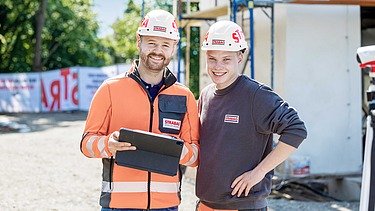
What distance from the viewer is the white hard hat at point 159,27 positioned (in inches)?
125

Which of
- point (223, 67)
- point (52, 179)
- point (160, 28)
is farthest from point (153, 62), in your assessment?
point (52, 179)

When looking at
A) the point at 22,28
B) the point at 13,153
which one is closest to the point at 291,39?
the point at 13,153

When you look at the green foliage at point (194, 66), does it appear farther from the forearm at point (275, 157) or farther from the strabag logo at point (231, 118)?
the forearm at point (275, 157)

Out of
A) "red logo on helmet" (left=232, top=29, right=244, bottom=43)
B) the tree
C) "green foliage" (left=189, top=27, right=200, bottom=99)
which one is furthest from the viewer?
the tree

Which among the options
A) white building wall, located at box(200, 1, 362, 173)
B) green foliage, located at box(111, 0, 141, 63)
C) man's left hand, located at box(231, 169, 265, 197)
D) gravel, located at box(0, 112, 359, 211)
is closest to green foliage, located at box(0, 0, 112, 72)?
green foliage, located at box(111, 0, 141, 63)

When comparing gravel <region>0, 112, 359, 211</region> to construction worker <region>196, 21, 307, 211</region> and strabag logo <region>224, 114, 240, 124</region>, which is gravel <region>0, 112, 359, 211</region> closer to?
construction worker <region>196, 21, 307, 211</region>

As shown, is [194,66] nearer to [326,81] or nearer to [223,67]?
[326,81]

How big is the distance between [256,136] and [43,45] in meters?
29.7

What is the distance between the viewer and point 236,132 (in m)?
3.22

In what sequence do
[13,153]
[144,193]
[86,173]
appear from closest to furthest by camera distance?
[144,193] < [86,173] < [13,153]

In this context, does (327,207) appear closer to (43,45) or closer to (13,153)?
(13,153)

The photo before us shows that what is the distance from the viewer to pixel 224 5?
1012cm

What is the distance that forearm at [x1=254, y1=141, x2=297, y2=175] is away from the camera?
3092mm

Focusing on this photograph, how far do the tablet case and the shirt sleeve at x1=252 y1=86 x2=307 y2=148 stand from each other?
0.48m
